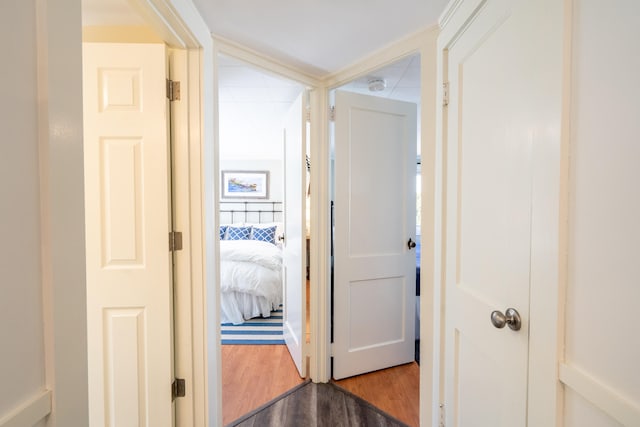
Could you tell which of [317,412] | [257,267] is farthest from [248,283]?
[317,412]

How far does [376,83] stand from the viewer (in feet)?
7.09

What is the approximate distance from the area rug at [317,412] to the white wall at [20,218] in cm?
148

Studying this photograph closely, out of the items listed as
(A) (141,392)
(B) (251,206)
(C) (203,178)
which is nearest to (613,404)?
(C) (203,178)

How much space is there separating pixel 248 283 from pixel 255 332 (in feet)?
1.63

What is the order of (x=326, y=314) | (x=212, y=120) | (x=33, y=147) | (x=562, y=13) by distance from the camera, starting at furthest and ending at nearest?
(x=326, y=314) < (x=212, y=120) < (x=562, y=13) < (x=33, y=147)

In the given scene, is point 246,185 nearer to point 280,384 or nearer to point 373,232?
point 373,232

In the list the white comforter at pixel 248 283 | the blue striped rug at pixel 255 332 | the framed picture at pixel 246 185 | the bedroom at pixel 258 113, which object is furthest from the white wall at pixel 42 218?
the framed picture at pixel 246 185

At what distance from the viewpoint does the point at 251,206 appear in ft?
17.4

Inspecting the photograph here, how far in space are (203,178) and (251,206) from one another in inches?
158

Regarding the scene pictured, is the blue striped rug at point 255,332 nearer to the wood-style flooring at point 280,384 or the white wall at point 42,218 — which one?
the wood-style flooring at point 280,384

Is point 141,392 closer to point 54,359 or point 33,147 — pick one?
point 54,359

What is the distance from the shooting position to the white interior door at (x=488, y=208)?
78 cm

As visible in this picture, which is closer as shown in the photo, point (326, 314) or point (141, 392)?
point (141, 392)

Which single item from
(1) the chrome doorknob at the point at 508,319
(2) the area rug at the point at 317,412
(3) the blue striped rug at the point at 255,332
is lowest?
(2) the area rug at the point at 317,412
